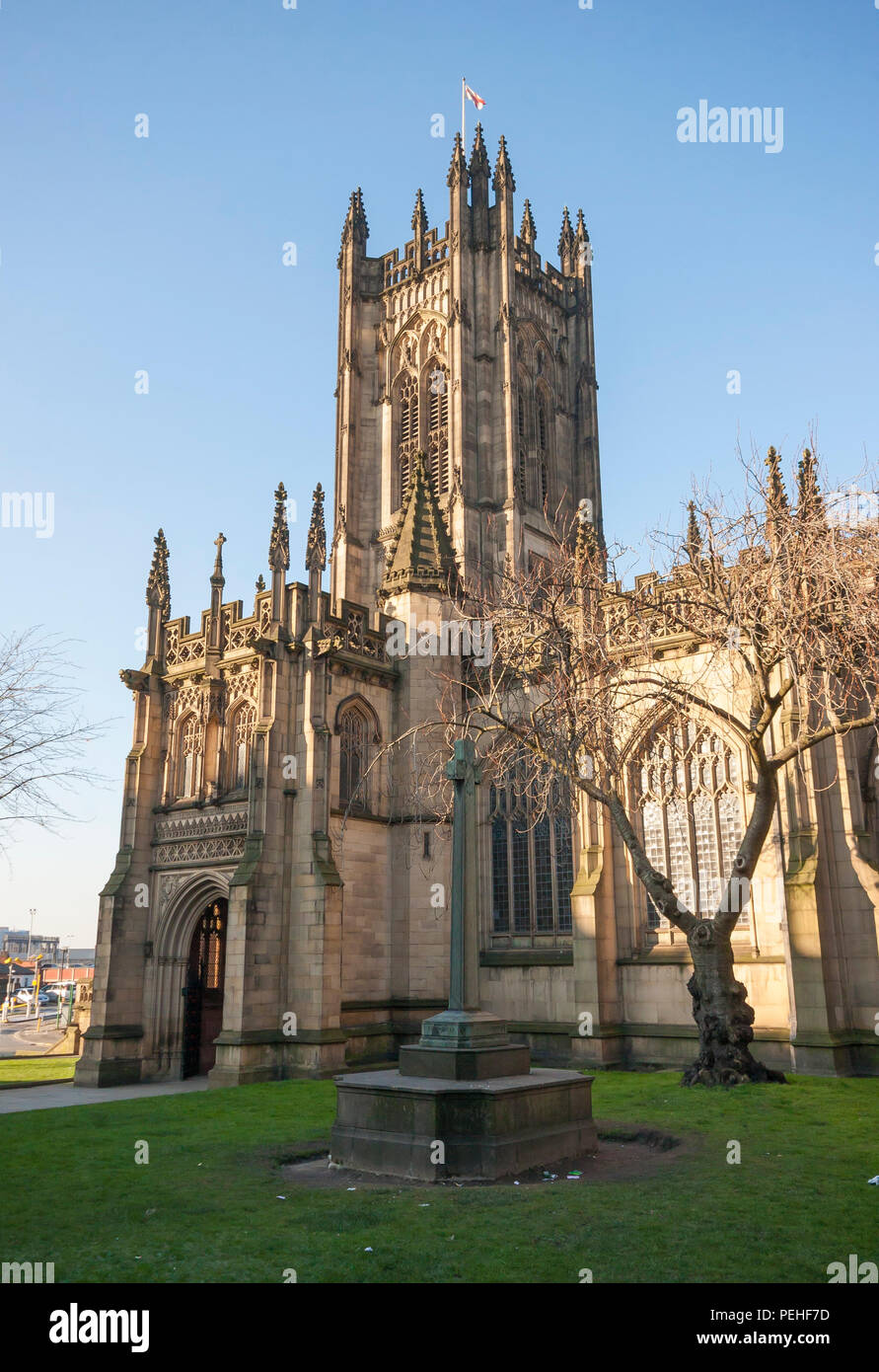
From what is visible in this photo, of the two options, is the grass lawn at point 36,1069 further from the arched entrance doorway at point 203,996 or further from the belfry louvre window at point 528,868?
the belfry louvre window at point 528,868

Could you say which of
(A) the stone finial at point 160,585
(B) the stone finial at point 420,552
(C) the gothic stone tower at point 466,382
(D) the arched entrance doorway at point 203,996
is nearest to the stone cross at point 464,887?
(B) the stone finial at point 420,552

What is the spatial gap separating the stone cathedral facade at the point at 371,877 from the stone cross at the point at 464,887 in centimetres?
891

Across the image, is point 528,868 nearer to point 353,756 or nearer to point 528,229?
point 353,756

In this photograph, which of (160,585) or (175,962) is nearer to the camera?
(175,962)

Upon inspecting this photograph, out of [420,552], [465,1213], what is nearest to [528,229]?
[420,552]

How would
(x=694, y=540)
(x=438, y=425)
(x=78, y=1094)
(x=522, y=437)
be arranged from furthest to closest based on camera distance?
(x=522, y=437)
(x=438, y=425)
(x=78, y=1094)
(x=694, y=540)

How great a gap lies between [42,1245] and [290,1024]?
48.8 ft

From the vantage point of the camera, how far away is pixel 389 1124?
37.7 ft

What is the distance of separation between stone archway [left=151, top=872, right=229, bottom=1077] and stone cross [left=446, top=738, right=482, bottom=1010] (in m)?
14.1

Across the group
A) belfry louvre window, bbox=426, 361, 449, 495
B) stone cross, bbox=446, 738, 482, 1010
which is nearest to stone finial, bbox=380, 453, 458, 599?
stone cross, bbox=446, 738, 482, 1010

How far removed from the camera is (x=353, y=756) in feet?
87.1

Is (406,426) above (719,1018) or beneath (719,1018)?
above

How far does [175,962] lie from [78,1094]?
3.92 m

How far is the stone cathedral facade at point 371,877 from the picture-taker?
65.9ft
